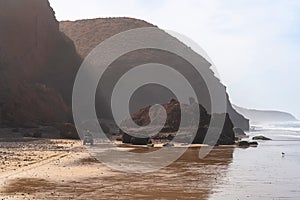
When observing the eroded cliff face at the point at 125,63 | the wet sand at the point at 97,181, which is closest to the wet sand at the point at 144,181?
the wet sand at the point at 97,181

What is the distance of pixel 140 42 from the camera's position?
342 feet

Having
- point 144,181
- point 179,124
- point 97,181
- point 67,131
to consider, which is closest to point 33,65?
point 67,131

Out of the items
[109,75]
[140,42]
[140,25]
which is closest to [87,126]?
[109,75]

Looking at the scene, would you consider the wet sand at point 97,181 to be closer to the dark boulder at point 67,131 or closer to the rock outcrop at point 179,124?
the rock outcrop at point 179,124

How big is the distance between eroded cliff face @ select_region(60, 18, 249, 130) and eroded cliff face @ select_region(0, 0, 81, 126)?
8.52 m

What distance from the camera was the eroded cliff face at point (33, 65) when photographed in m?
51.4

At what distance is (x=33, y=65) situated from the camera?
6512 centimetres

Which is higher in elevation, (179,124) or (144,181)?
(179,124)

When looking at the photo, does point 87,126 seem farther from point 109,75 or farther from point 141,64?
point 141,64

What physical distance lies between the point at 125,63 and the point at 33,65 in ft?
90.4

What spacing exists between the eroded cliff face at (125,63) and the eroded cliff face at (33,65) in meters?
8.52

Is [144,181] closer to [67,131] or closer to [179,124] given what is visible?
[179,124]

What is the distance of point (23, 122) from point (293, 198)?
1584 inches

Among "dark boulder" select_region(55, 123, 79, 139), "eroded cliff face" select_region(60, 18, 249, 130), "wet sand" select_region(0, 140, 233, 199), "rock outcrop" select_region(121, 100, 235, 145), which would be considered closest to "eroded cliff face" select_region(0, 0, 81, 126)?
"dark boulder" select_region(55, 123, 79, 139)
